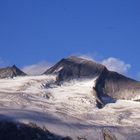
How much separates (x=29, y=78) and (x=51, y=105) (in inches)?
330

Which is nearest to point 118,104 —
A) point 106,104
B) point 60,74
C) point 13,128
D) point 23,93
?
point 106,104

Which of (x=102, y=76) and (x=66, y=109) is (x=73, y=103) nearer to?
(x=66, y=109)

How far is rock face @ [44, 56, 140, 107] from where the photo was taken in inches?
2322

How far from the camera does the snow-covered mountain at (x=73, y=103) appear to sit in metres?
39.2

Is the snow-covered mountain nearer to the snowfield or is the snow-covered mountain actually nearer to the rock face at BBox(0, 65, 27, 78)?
the snowfield

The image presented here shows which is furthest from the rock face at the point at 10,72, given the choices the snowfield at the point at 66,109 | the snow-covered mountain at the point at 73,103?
the snowfield at the point at 66,109

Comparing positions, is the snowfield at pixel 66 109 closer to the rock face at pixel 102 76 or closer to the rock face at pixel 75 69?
the rock face at pixel 75 69

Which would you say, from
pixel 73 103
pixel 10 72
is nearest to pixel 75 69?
pixel 10 72

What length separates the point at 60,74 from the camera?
57.8 metres

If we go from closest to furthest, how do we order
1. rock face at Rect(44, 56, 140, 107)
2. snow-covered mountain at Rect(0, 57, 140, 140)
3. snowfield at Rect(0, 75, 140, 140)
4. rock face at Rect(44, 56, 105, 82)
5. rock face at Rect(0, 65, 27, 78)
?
snowfield at Rect(0, 75, 140, 140) → snow-covered mountain at Rect(0, 57, 140, 140) → rock face at Rect(0, 65, 27, 78) → rock face at Rect(44, 56, 105, 82) → rock face at Rect(44, 56, 140, 107)

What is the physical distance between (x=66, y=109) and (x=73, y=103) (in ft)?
8.85

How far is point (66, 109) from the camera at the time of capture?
4628 cm

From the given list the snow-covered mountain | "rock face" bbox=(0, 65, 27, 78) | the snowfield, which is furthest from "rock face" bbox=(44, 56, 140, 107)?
"rock face" bbox=(0, 65, 27, 78)

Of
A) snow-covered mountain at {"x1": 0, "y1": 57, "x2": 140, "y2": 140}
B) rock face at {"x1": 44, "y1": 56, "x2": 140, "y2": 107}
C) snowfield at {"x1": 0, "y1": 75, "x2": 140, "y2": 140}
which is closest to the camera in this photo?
snowfield at {"x1": 0, "y1": 75, "x2": 140, "y2": 140}
